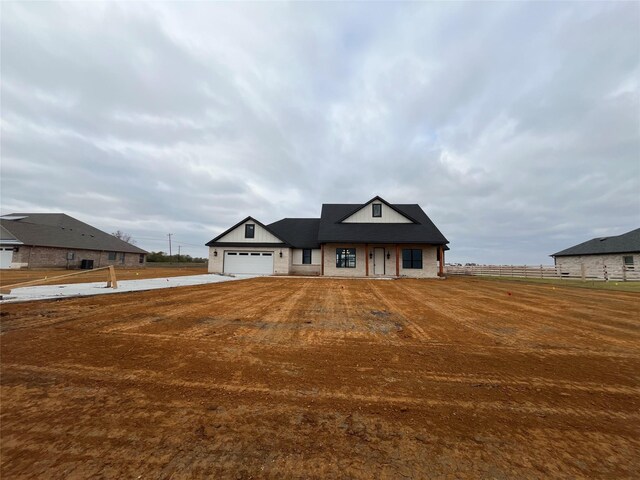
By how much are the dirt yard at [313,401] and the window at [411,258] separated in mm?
16420

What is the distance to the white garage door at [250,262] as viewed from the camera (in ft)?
77.0

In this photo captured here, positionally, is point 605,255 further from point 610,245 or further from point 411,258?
point 411,258

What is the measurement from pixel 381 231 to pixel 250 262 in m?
11.3

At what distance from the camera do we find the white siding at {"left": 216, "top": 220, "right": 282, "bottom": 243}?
77.6ft

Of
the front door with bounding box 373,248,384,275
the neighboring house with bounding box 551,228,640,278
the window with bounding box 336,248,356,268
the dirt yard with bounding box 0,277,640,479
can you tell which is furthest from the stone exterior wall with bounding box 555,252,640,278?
the dirt yard with bounding box 0,277,640,479

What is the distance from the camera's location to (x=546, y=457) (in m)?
2.13

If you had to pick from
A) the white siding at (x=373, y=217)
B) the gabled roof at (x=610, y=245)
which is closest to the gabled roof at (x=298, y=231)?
the white siding at (x=373, y=217)

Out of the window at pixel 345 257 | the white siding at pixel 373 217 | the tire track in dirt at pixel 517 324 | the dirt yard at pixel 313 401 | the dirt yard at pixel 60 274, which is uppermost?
the white siding at pixel 373 217

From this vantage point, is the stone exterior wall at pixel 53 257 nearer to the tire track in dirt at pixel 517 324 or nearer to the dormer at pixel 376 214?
the dormer at pixel 376 214

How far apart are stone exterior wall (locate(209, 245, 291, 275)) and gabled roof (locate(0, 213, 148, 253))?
732 inches

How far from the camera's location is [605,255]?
2862 centimetres

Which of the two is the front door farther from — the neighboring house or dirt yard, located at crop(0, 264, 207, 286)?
the neighboring house

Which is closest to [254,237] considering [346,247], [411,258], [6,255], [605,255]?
[346,247]

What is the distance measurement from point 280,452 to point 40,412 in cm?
236
